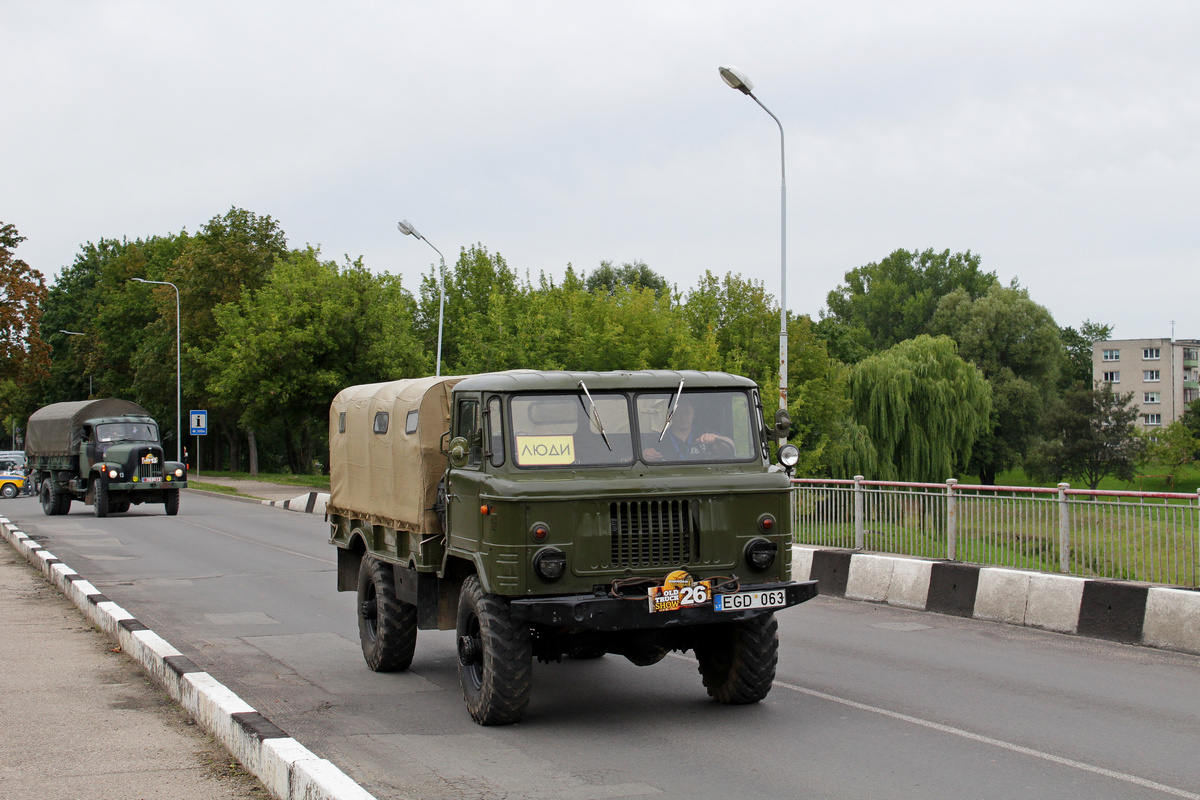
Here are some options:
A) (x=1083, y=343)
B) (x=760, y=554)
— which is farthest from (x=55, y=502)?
(x=1083, y=343)

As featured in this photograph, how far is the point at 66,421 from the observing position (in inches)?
1244

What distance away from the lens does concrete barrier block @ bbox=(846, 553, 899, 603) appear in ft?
44.7

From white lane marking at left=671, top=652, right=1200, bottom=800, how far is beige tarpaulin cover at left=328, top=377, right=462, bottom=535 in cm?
301

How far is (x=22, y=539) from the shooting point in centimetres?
1984

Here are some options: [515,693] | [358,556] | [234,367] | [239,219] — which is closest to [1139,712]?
[515,693]

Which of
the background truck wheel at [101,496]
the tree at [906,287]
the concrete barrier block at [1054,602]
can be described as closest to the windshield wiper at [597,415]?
the concrete barrier block at [1054,602]

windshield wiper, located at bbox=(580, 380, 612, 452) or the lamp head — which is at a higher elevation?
the lamp head

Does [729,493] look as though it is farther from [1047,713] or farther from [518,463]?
[1047,713]

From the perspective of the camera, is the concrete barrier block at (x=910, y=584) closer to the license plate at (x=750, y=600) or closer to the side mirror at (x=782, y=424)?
the side mirror at (x=782, y=424)

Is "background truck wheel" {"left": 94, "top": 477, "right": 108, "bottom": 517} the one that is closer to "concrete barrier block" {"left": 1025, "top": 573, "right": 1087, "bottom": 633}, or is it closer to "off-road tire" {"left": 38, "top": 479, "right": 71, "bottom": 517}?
"off-road tire" {"left": 38, "top": 479, "right": 71, "bottom": 517}

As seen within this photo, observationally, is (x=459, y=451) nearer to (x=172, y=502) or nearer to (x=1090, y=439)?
(x=172, y=502)

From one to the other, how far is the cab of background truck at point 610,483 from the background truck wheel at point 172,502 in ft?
81.2

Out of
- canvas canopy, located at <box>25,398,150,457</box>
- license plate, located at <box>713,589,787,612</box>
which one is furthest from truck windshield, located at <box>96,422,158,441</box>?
license plate, located at <box>713,589,787,612</box>

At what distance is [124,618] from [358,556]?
2227mm
